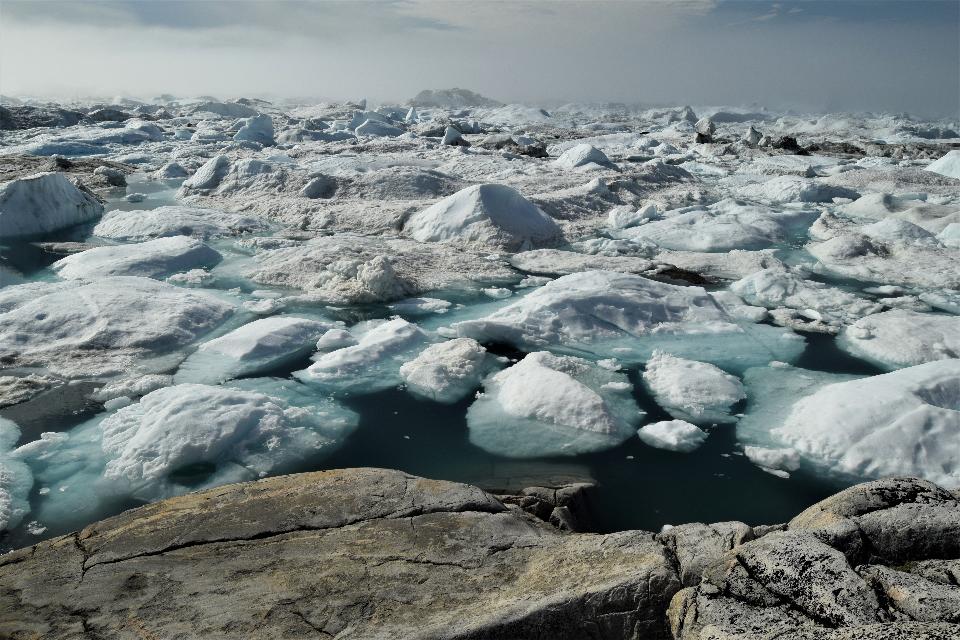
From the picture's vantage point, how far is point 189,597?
7.72ft

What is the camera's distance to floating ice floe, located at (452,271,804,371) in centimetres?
595

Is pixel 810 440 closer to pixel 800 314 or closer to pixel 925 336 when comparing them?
pixel 925 336

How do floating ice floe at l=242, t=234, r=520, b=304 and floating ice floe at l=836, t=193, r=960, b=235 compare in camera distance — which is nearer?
floating ice floe at l=242, t=234, r=520, b=304

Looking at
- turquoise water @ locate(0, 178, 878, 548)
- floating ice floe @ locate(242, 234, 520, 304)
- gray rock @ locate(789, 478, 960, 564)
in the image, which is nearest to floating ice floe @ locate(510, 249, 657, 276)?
floating ice floe @ locate(242, 234, 520, 304)

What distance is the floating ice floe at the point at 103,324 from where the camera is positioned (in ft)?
17.7

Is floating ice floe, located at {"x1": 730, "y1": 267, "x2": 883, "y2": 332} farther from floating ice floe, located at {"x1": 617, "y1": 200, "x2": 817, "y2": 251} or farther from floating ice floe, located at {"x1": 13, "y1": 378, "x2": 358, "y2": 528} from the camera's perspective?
floating ice floe, located at {"x1": 13, "y1": 378, "x2": 358, "y2": 528}

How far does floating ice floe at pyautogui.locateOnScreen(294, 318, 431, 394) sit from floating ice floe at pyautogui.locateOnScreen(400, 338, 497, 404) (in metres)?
0.15

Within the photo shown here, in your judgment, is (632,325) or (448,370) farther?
(632,325)

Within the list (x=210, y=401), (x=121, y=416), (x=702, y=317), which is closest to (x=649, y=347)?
(x=702, y=317)

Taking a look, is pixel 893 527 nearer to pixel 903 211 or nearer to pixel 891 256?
pixel 891 256

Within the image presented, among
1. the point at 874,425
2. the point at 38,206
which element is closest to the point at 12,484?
the point at 874,425

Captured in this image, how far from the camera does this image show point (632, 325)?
251 inches

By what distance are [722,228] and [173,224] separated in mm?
9134

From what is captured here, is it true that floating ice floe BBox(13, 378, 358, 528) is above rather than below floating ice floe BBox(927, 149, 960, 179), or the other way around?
below
